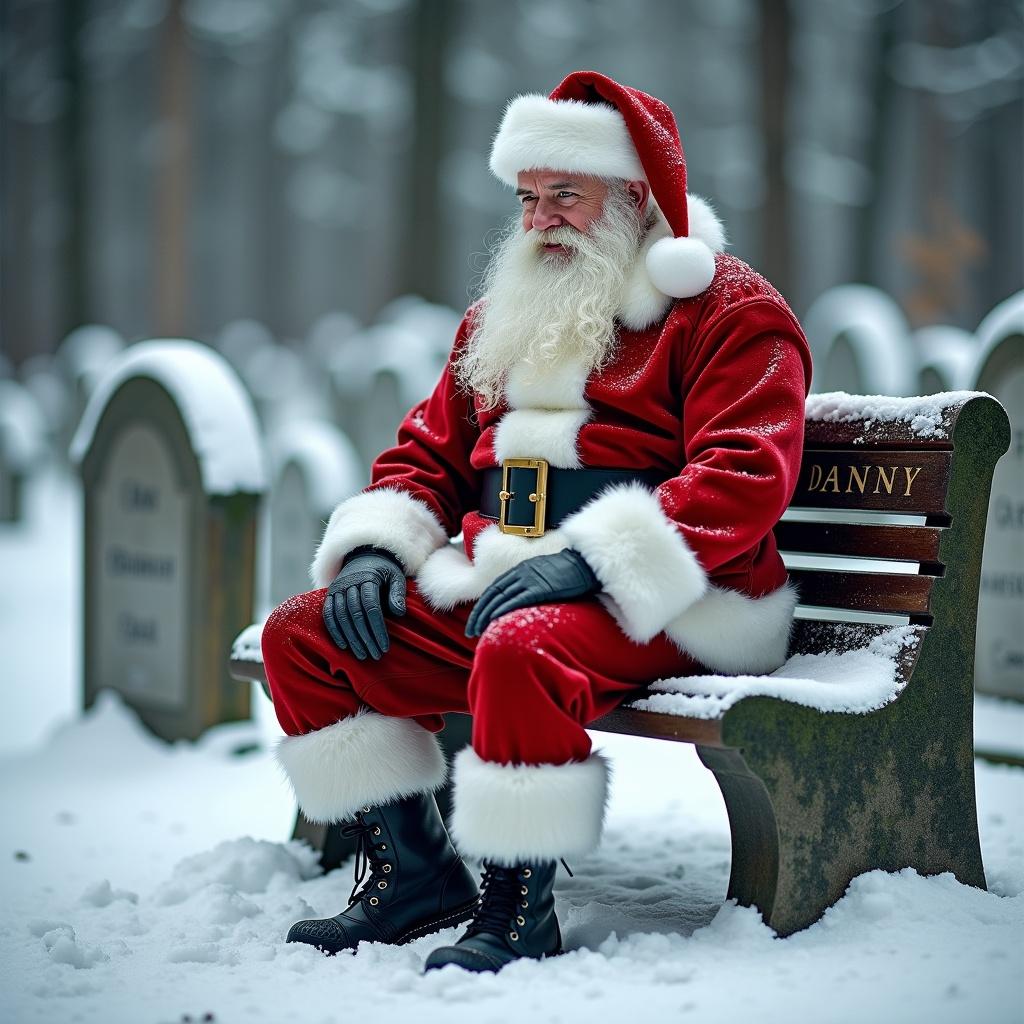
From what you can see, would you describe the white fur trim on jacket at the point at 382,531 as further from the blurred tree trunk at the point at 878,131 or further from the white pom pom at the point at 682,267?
the blurred tree trunk at the point at 878,131

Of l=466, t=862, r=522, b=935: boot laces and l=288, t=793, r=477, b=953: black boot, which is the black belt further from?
l=466, t=862, r=522, b=935: boot laces

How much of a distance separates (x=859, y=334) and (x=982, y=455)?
8.41 metres

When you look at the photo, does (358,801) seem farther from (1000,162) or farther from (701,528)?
(1000,162)

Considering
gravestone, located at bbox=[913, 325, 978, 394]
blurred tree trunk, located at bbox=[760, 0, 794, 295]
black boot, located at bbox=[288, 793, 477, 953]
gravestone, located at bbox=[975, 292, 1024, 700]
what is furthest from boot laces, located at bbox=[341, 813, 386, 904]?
blurred tree trunk, located at bbox=[760, 0, 794, 295]

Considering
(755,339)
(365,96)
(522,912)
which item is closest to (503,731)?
(522,912)

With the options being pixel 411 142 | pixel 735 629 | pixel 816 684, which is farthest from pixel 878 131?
pixel 816 684

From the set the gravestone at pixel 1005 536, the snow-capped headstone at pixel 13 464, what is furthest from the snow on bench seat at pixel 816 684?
the snow-capped headstone at pixel 13 464

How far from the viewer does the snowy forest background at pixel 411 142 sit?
18016 mm

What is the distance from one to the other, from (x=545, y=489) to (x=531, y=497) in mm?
37

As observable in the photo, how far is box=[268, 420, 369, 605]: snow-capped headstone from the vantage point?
316 inches

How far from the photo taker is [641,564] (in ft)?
9.19

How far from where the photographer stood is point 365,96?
26562 millimetres

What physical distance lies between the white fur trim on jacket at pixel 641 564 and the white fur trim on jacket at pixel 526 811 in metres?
0.33

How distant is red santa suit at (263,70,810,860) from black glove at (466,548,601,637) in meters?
0.03
